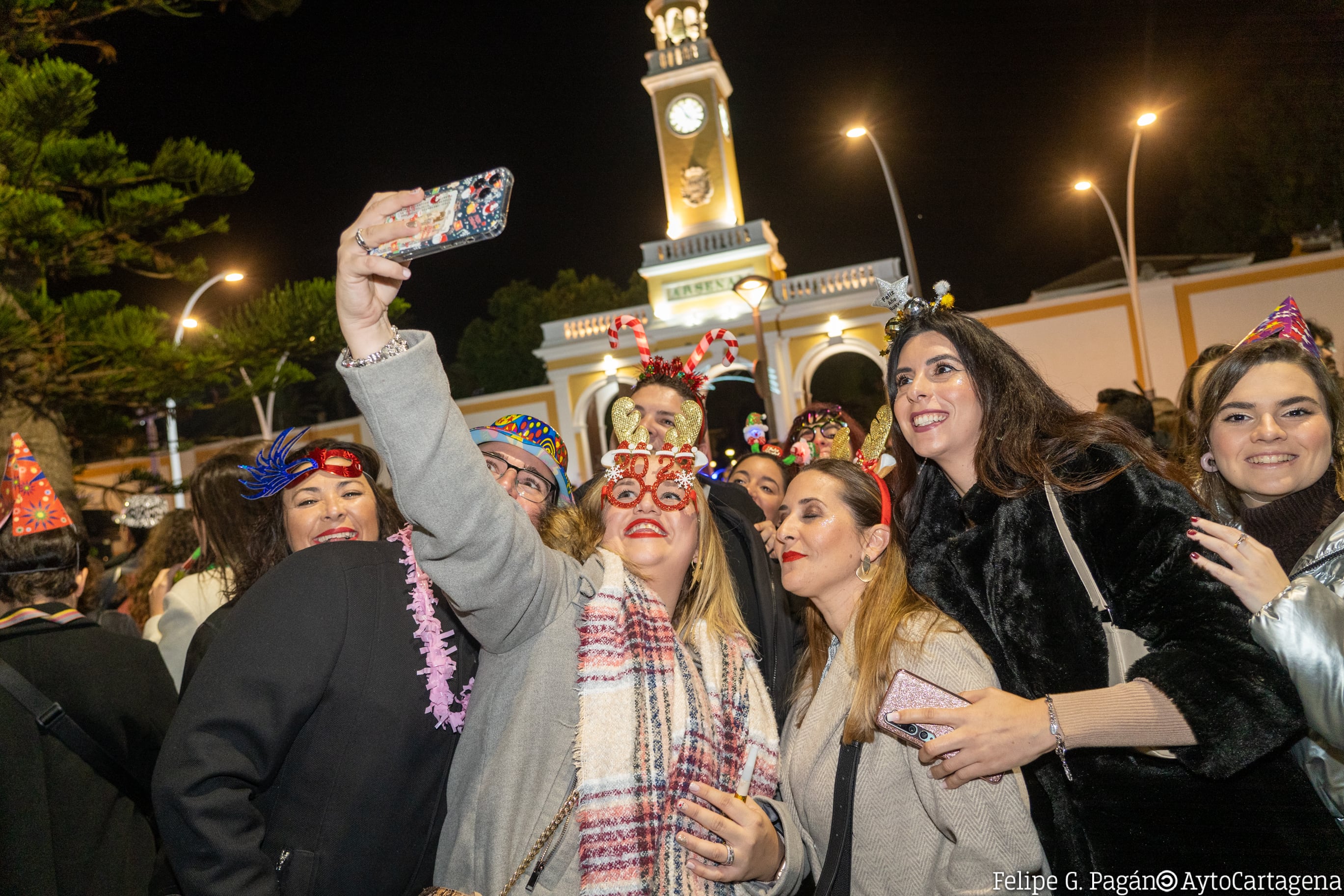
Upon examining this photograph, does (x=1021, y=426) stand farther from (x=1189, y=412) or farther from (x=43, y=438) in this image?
(x=43, y=438)

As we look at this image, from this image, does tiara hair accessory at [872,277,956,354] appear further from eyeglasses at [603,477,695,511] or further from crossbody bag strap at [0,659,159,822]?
crossbody bag strap at [0,659,159,822]

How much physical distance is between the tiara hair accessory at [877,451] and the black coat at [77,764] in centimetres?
275

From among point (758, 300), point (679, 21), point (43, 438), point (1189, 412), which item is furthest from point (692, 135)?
point (1189, 412)

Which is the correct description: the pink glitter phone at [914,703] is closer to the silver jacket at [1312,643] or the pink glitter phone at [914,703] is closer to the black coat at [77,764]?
the silver jacket at [1312,643]

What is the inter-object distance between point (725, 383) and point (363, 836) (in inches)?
1346

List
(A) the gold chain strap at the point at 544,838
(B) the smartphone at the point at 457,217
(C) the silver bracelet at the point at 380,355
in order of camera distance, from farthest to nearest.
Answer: (A) the gold chain strap at the point at 544,838 → (C) the silver bracelet at the point at 380,355 → (B) the smartphone at the point at 457,217

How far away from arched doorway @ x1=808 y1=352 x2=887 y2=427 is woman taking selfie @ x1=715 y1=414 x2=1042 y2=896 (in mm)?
27463

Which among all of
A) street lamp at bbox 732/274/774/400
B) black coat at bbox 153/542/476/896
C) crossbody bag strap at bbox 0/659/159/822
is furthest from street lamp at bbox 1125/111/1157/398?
crossbody bag strap at bbox 0/659/159/822

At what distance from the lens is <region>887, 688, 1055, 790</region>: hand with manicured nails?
2.20 meters

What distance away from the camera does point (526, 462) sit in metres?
3.56

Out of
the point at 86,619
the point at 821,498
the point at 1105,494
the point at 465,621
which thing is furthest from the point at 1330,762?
the point at 86,619

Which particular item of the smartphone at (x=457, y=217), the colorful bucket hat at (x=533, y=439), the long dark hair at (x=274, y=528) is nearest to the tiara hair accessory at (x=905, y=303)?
the colorful bucket hat at (x=533, y=439)

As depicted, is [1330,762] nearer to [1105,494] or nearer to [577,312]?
[1105,494]

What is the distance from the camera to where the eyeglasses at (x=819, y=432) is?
5730 mm
